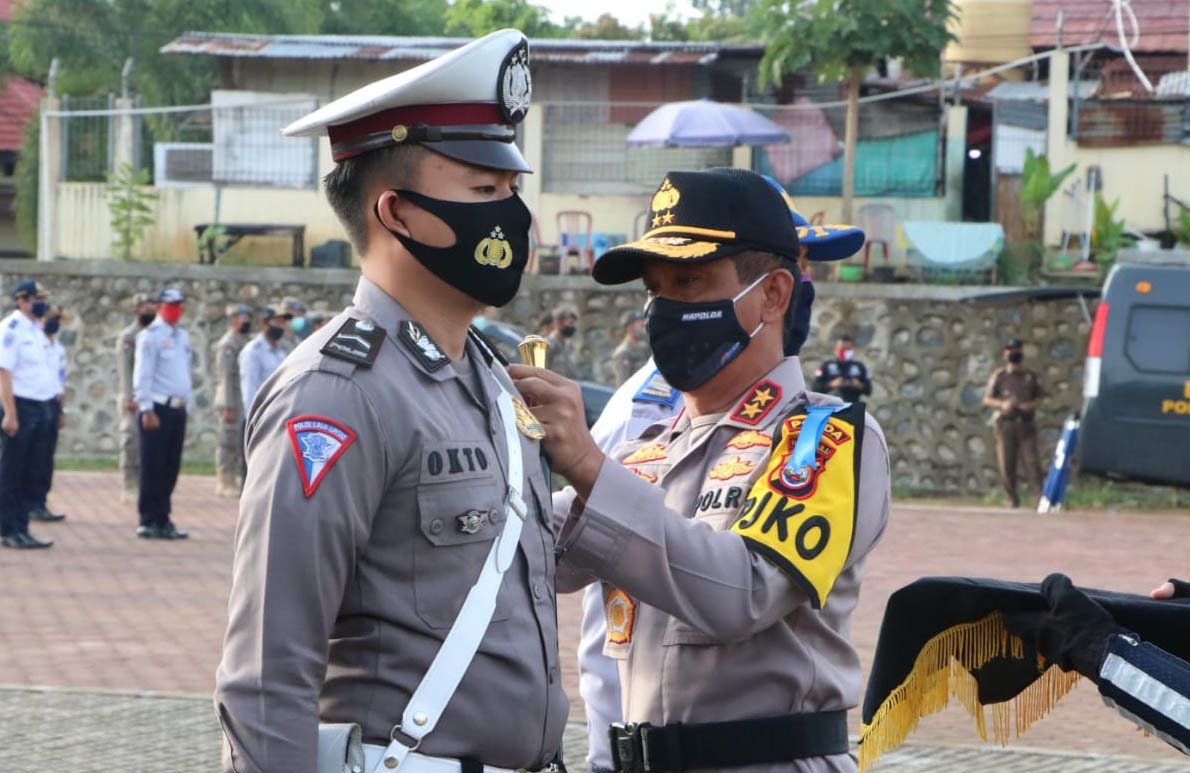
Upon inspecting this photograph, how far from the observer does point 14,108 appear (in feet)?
110

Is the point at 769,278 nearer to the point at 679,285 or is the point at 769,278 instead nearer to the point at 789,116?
the point at 679,285

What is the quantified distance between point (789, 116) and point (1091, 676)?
20.3 m

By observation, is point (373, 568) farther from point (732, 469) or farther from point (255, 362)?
point (255, 362)

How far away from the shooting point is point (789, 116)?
22.6 m

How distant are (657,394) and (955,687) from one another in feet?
4.66

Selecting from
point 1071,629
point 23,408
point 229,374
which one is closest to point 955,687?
point 1071,629

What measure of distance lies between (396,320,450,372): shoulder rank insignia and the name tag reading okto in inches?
24.8

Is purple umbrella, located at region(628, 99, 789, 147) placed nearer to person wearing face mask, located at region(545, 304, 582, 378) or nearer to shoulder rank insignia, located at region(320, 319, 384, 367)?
person wearing face mask, located at region(545, 304, 582, 378)

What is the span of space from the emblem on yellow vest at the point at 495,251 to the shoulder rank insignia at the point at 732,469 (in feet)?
2.05

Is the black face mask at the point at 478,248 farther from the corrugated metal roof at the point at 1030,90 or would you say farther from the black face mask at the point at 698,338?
the corrugated metal roof at the point at 1030,90

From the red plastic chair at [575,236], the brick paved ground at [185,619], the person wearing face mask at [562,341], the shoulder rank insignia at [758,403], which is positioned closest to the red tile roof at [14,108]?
the red plastic chair at [575,236]

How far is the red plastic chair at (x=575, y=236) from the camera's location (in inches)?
857

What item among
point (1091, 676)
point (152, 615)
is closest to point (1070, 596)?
point (1091, 676)

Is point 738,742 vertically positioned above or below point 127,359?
above
